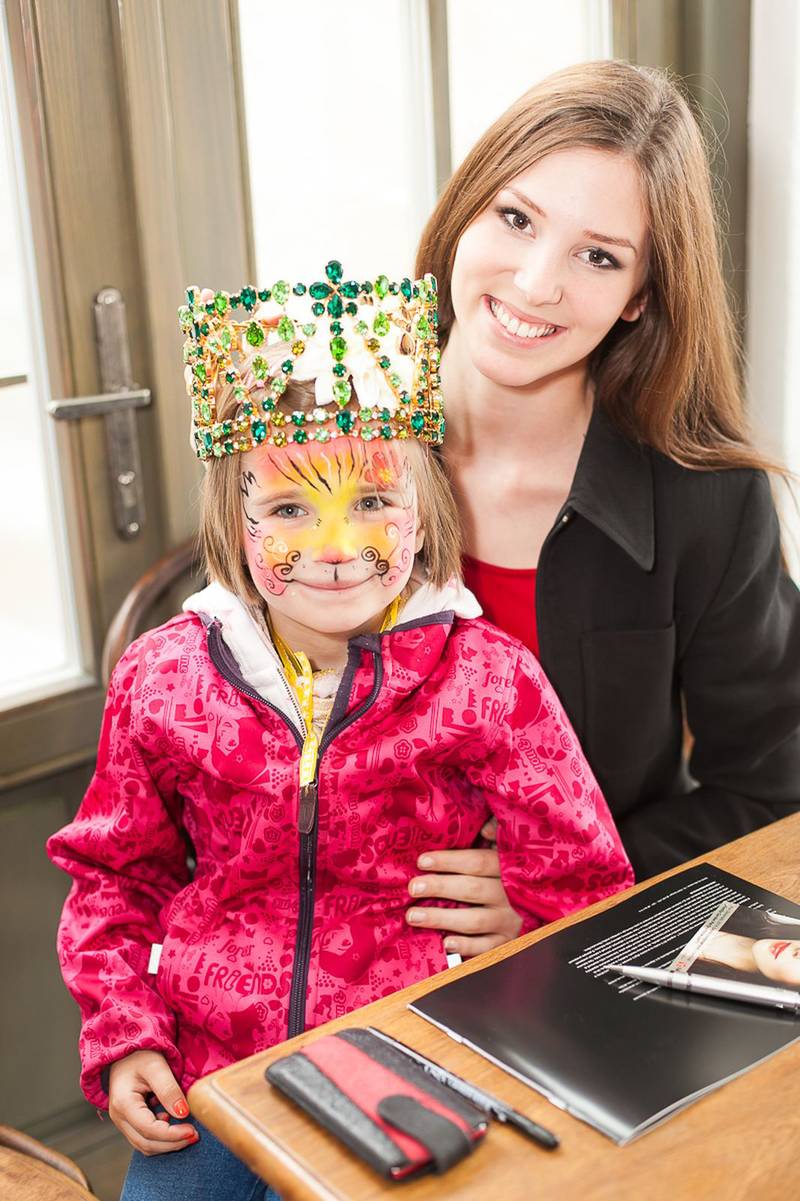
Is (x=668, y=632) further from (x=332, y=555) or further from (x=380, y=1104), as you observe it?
(x=380, y=1104)

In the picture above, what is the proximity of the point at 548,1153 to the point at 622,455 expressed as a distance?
91 cm

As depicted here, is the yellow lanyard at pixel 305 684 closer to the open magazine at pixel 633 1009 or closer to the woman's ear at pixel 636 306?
the open magazine at pixel 633 1009

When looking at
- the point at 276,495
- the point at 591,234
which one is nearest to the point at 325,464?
the point at 276,495

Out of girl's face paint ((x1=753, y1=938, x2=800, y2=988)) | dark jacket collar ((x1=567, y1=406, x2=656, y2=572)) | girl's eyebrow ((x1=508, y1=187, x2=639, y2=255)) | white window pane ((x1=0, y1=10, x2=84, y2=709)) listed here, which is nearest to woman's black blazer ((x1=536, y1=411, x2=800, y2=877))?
dark jacket collar ((x1=567, y1=406, x2=656, y2=572))

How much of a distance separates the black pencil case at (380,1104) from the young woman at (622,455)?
27.5 inches

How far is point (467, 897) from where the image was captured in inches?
49.6

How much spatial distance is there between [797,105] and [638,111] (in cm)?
96

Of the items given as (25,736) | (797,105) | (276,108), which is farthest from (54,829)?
(797,105)

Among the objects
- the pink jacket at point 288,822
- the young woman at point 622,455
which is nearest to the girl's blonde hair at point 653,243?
the young woman at point 622,455

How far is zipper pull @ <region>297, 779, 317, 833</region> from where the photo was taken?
117cm

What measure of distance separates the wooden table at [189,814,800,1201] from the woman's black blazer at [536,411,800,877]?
66 centimetres

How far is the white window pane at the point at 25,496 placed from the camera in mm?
1661

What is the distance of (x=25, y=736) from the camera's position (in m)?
1.77

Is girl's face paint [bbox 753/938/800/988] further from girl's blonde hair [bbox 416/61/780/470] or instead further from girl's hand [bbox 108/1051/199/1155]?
girl's blonde hair [bbox 416/61/780/470]
